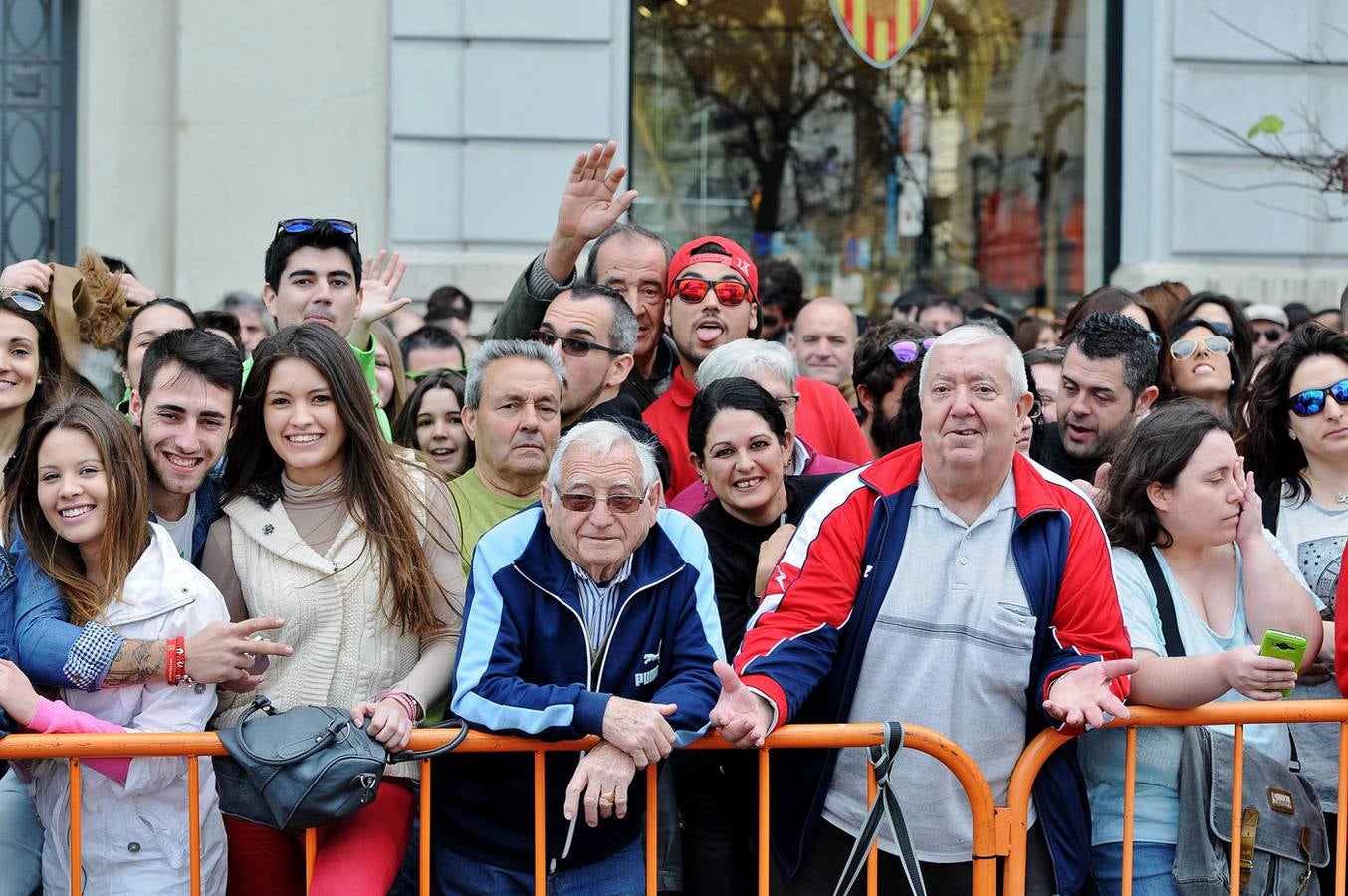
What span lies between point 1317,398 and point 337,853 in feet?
10.7

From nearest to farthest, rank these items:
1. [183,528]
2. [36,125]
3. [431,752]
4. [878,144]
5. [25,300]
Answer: [431,752]
[183,528]
[25,300]
[36,125]
[878,144]

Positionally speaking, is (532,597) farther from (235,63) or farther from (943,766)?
(235,63)

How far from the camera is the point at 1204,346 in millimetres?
6020

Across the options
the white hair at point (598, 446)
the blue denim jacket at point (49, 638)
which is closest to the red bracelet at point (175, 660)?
the blue denim jacket at point (49, 638)

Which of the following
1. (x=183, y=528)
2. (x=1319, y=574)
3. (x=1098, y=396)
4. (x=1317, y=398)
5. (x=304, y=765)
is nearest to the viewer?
(x=304, y=765)

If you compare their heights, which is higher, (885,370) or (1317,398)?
(885,370)

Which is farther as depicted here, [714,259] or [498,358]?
[714,259]

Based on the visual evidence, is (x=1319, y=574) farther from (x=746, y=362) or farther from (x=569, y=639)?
(x=569, y=639)

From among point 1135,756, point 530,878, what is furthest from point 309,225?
point 1135,756

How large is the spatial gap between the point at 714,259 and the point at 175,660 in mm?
2677

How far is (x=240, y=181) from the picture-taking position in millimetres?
9086

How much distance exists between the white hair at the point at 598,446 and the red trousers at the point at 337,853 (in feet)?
2.94

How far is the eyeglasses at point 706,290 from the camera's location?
5555 mm

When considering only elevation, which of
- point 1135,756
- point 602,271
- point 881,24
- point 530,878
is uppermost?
point 881,24
